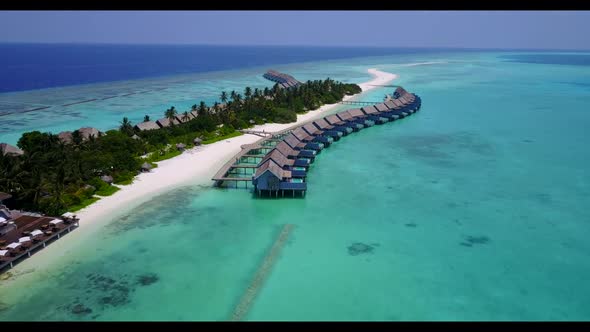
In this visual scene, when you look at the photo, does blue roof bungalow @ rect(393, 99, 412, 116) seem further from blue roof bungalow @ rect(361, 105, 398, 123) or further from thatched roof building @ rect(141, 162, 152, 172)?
thatched roof building @ rect(141, 162, 152, 172)

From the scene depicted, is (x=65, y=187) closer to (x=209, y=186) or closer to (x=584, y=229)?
(x=209, y=186)

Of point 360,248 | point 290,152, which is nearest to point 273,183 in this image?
point 290,152

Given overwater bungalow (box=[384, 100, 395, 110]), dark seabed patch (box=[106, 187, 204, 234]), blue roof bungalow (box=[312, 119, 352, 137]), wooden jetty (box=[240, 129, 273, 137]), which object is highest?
overwater bungalow (box=[384, 100, 395, 110])

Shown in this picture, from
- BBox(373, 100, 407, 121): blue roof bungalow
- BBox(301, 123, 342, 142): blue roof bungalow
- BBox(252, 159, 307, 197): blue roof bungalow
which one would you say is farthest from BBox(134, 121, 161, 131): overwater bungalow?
BBox(373, 100, 407, 121): blue roof bungalow
